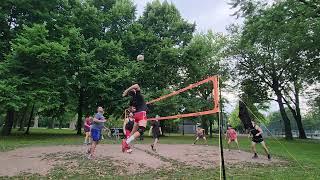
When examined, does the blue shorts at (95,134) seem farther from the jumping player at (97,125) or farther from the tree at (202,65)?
the tree at (202,65)

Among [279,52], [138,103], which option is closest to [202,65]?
[279,52]

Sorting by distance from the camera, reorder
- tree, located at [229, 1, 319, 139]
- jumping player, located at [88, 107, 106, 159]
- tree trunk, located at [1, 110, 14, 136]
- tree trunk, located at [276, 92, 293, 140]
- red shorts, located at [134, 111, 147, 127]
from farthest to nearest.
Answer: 1. tree trunk, located at [276, 92, 293, 140]
2. tree trunk, located at [1, 110, 14, 136]
3. tree, located at [229, 1, 319, 139]
4. jumping player, located at [88, 107, 106, 159]
5. red shorts, located at [134, 111, 147, 127]

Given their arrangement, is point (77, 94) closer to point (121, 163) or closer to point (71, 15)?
point (71, 15)

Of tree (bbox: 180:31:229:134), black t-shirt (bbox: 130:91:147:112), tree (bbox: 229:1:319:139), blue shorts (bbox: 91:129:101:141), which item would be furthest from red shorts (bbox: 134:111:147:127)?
tree (bbox: 180:31:229:134)

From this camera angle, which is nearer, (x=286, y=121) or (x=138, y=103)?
(x=138, y=103)

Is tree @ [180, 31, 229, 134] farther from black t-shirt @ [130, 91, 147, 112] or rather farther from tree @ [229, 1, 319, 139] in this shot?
black t-shirt @ [130, 91, 147, 112]

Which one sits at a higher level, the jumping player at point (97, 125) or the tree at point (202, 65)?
the tree at point (202, 65)

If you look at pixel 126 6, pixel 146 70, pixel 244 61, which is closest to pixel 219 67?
pixel 244 61

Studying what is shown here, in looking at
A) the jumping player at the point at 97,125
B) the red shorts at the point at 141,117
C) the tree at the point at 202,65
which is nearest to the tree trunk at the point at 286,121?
the tree at the point at 202,65

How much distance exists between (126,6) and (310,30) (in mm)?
21296

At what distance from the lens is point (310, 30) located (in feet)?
90.6

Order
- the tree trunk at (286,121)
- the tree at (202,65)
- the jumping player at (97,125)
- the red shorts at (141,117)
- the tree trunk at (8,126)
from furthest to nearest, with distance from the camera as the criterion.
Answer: the tree trunk at (286,121), the tree at (202,65), the tree trunk at (8,126), the jumping player at (97,125), the red shorts at (141,117)

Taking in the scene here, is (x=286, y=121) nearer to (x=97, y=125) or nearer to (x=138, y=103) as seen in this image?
(x=97, y=125)

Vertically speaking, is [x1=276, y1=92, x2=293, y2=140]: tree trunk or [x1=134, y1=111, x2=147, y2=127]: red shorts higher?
[x1=276, y1=92, x2=293, y2=140]: tree trunk
